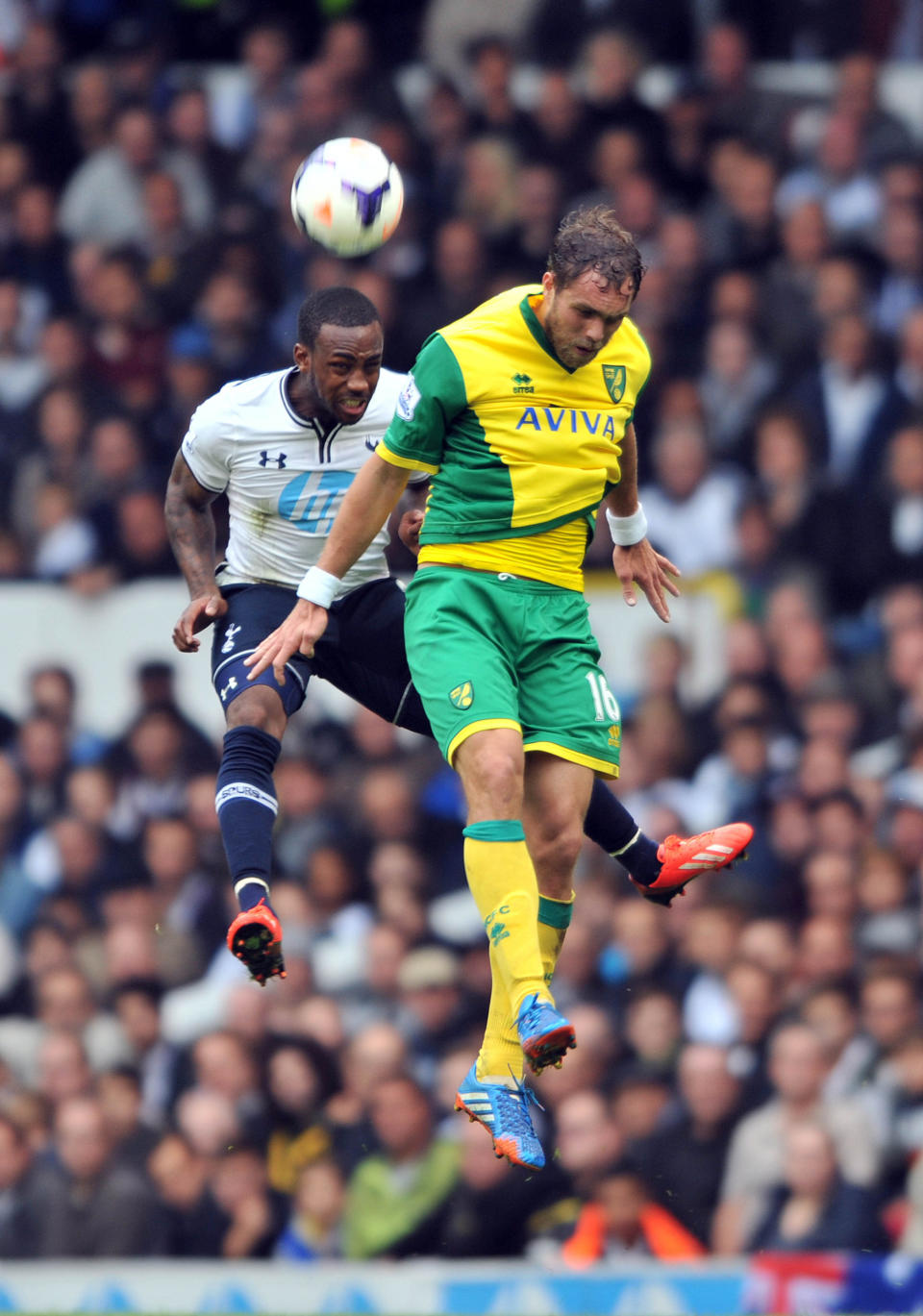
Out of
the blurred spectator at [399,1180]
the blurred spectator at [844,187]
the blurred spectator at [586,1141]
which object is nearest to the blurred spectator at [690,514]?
the blurred spectator at [844,187]

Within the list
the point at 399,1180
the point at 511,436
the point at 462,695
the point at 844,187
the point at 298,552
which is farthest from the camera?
the point at 844,187

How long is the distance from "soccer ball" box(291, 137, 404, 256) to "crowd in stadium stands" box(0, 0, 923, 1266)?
425 centimetres

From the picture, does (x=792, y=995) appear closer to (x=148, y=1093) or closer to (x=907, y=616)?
(x=907, y=616)

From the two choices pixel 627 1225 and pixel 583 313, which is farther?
pixel 627 1225

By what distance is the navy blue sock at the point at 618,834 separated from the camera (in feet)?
25.7

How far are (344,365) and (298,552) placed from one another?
2.39 ft

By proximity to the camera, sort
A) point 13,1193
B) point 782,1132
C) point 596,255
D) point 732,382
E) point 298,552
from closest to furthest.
A: 1. point 596,255
2. point 298,552
3. point 782,1132
4. point 13,1193
5. point 732,382

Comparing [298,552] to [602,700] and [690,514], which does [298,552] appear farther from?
[690,514]

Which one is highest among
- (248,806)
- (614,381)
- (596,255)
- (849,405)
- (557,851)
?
(596,255)

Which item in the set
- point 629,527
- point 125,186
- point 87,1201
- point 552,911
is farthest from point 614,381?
point 125,186

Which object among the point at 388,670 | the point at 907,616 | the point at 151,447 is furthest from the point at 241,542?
the point at 151,447

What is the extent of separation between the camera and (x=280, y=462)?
7840 millimetres

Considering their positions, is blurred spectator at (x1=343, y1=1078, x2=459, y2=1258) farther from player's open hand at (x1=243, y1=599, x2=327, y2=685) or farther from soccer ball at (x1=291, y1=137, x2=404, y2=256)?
soccer ball at (x1=291, y1=137, x2=404, y2=256)

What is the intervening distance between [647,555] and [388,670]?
1040 millimetres
